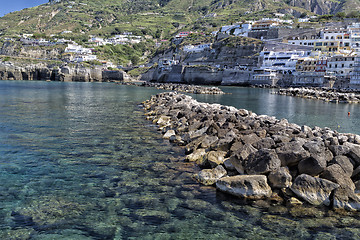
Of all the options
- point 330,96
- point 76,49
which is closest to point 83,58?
point 76,49

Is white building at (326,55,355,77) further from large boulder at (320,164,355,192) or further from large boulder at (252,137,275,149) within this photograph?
large boulder at (320,164,355,192)

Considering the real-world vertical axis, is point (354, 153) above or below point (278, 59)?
below

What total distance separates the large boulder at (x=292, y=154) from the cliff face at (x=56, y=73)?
135 m

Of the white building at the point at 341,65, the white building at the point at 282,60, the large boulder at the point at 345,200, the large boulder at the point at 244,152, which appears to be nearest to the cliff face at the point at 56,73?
the white building at the point at 282,60

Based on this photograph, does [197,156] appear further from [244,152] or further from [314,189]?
[314,189]

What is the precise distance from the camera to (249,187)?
1023 cm

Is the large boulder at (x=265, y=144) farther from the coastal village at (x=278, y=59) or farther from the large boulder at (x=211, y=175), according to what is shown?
the coastal village at (x=278, y=59)

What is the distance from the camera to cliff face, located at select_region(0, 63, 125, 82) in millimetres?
128125

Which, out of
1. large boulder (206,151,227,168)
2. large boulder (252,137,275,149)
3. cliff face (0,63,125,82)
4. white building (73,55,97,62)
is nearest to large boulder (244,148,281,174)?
large boulder (252,137,275,149)

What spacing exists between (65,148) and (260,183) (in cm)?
1148

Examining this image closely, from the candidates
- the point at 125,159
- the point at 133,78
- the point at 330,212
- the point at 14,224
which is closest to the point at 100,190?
the point at 14,224

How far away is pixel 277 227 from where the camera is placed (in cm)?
818

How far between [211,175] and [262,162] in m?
2.23

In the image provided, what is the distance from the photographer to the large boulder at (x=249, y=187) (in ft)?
33.4
